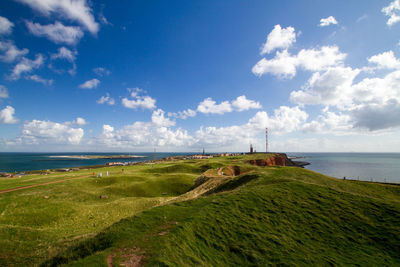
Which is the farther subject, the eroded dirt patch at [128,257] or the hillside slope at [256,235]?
the hillside slope at [256,235]

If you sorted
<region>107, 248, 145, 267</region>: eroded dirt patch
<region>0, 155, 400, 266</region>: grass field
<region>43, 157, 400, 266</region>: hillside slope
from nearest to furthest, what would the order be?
<region>107, 248, 145, 267</region>: eroded dirt patch < <region>43, 157, 400, 266</region>: hillside slope < <region>0, 155, 400, 266</region>: grass field

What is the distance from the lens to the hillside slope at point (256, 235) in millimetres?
8961

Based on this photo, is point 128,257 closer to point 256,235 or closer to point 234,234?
point 234,234

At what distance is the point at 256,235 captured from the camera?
11180 mm

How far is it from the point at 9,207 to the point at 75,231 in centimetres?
1309

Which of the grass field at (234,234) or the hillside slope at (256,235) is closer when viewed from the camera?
the hillside slope at (256,235)

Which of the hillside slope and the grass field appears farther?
the grass field

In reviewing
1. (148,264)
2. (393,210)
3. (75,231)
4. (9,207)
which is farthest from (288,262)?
(9,207)

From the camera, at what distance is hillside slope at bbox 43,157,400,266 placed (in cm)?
896

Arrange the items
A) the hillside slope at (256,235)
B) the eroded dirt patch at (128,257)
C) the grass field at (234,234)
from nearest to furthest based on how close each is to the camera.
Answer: the eroded dirt patch at (128,257) < the hillside slope at (256,235) < the grass field at (234,234)

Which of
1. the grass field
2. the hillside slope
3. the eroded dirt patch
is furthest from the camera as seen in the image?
the grass field

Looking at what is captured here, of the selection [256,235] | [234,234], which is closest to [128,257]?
[234,234]

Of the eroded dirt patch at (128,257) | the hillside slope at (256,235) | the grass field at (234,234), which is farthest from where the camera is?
the grass field at (234,234)

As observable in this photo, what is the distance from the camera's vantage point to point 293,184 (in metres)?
19.3
